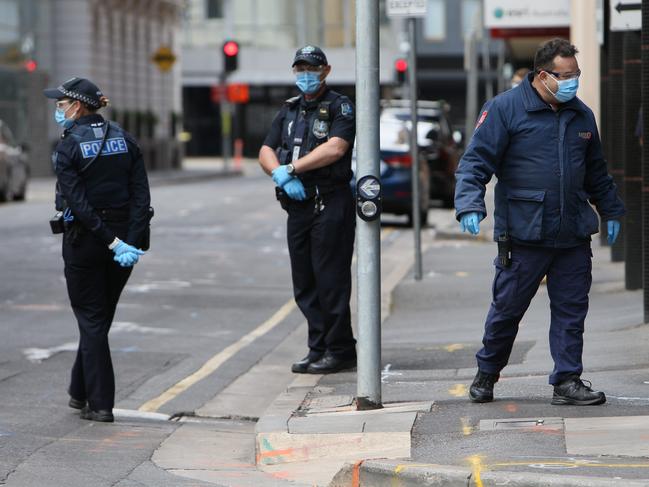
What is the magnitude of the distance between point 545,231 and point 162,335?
5.09m

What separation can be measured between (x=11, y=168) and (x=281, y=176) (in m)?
23.0

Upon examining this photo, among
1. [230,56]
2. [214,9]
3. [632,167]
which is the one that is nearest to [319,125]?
[632,167]

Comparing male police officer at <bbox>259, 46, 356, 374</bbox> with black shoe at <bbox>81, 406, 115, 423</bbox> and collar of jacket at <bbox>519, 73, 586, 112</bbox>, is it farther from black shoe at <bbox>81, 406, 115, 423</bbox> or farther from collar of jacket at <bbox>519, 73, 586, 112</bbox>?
collar of jacket at <bbox>519, 73, 586, 112</bbox>

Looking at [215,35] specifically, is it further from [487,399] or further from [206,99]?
[487,399]

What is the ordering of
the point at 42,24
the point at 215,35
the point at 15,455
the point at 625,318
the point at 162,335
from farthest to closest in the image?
the point at 215,35, the point at 42,24, the point at 162,335, the point at 625,318, the point at 15,455

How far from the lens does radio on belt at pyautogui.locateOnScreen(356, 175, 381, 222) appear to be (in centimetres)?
769

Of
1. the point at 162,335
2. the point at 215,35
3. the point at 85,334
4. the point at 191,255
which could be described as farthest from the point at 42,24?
the point at 85,334

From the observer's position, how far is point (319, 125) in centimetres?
942

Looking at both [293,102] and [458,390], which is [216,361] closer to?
[293,102]

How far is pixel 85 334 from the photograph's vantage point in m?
8.50

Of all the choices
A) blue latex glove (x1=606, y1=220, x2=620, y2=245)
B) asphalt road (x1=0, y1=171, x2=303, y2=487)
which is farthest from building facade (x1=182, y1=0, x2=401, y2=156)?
blue latex glove (x1=606, y1=220, x2=620, y2=245)

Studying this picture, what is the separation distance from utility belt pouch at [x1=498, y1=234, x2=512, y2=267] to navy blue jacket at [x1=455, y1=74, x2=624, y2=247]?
0.03m

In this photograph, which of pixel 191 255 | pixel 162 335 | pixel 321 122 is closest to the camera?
pixel 321 122

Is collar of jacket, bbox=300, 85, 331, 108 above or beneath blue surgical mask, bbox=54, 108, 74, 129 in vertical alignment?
above
